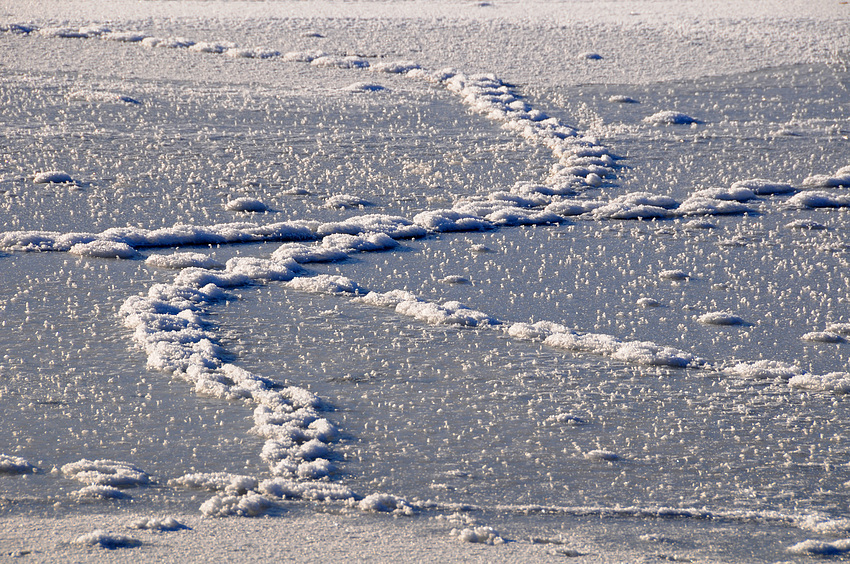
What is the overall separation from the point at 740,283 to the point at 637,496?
160cm

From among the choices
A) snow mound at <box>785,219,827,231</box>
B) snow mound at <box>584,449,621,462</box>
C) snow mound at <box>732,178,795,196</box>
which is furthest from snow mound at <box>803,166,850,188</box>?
snow mound at <box>584,449,621,462</box>

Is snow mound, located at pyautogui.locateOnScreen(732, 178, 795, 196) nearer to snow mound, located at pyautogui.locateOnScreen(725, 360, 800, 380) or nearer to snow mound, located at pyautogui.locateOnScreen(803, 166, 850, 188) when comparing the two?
snow mound, located at pyautogui.locateOnScreen(803, 166, 850, 188)

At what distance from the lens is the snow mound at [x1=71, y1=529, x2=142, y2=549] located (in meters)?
1.98

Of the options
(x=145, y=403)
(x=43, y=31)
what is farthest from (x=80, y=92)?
(x=145, y=403)

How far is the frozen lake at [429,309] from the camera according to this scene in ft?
7.14

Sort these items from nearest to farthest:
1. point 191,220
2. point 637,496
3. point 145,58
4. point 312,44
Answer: point 637,496 → point 191,220 → point 145,58 → point 312,44

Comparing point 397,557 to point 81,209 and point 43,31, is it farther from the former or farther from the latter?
point 43,31

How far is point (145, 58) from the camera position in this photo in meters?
7.39

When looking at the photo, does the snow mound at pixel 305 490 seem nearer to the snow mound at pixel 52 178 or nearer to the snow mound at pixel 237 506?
the snow mound at pixel 237 506

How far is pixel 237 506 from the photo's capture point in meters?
2.13

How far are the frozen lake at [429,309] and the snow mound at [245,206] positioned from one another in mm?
13

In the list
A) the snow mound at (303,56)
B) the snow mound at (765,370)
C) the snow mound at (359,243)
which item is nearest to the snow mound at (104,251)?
the snow mound at (359,243)

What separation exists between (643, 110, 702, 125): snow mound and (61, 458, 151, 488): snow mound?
15.0 ft

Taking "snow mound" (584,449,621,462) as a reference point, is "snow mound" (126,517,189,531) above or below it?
below
